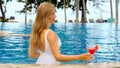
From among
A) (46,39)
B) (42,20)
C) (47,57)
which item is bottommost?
(47,57)

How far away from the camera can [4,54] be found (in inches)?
359

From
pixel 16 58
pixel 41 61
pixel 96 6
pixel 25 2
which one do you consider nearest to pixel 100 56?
pixel 16 58

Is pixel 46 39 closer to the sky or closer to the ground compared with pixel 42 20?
closer to the ground

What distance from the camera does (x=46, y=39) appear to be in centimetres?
299

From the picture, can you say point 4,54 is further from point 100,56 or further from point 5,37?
point 5,37

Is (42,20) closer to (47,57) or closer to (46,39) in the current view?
(46,39)

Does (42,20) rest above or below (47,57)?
above

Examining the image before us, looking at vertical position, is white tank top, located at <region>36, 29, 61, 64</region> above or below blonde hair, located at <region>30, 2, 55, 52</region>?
below

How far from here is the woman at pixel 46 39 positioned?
297cm

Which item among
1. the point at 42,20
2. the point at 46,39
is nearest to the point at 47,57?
the point at 46,39

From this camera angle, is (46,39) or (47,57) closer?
(46,39)

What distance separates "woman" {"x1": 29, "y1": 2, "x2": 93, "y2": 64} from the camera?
9.76 ft

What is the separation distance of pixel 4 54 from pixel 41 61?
20.1ft

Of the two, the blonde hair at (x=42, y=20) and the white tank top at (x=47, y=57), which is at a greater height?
the blonde hair at (x=42, y=20)
